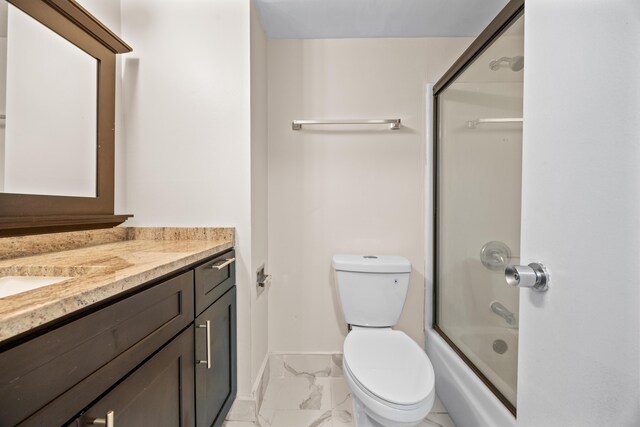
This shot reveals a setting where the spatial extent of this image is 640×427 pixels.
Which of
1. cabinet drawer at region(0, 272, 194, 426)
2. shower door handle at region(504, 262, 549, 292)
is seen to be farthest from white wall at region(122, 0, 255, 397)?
shower door handle at region(504, 262, 549, 292)

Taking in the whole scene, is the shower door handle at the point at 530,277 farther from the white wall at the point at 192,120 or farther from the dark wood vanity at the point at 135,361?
the white wall at the point at 192,120

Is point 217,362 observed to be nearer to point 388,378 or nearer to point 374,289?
point 388,378

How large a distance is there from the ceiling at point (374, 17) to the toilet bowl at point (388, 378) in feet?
5.56

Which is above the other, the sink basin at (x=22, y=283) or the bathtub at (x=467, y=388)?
the sink basin at (x=22, y=283)

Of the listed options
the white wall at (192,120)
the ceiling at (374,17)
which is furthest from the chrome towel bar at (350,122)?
the ceiling at (374,17)

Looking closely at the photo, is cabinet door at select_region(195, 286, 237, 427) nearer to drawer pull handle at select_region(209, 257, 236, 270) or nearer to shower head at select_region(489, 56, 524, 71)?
drawer pull handle at select_region(209, 257, 236, 270)

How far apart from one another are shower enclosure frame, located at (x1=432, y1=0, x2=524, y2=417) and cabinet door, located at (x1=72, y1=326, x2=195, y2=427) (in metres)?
1.12

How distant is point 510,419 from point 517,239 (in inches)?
25.6

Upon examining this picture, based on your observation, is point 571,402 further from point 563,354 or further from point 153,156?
point 153,156

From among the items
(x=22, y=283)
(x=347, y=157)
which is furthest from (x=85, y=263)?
(x=347, y=157)

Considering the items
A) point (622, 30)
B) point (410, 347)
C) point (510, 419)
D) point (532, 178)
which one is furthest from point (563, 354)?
point (410, 347)

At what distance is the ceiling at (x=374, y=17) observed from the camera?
1.53 metres

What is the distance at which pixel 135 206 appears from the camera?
1.43m

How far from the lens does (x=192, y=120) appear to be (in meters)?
1.41
